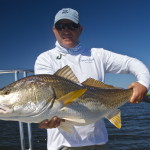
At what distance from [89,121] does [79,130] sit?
28 cm

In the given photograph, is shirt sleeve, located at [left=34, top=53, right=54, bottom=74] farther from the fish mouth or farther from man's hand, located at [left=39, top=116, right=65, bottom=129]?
the fish mouth

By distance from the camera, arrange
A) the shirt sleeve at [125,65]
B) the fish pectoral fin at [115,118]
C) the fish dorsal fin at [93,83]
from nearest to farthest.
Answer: the fish dorsal fin at [93,83]
the fish pectoral fin at [115,118]
the shirt sleeve at [125,65]

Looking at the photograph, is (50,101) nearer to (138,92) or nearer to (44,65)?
(44,65)

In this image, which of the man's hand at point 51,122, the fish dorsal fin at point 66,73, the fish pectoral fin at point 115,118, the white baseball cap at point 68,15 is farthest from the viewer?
the white baseball cap at point 68,15

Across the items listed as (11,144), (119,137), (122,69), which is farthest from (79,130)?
(119,137)

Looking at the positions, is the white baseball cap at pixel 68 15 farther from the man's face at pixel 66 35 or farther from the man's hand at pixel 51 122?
the man's hand at pixel 51 122

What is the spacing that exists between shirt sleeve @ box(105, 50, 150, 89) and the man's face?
50cm

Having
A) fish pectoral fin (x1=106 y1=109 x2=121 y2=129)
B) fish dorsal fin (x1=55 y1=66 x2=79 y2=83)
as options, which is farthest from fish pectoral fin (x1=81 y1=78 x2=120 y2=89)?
fish pectoral fin (x1=106 y1=109 x2=121 y2=129)

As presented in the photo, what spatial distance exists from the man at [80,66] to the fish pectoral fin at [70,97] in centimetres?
63

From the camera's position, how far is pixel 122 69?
3936 millimetres

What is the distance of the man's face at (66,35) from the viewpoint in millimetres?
3865

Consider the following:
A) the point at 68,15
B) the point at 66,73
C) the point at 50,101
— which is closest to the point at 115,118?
the point at 66,73

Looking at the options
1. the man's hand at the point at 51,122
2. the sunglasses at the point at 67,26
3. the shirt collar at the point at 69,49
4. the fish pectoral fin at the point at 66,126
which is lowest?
the fish pectoral fin at the point at 66,126

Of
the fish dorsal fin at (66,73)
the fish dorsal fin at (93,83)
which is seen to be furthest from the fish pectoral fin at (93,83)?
the fish dorsal fin at (66,73)
